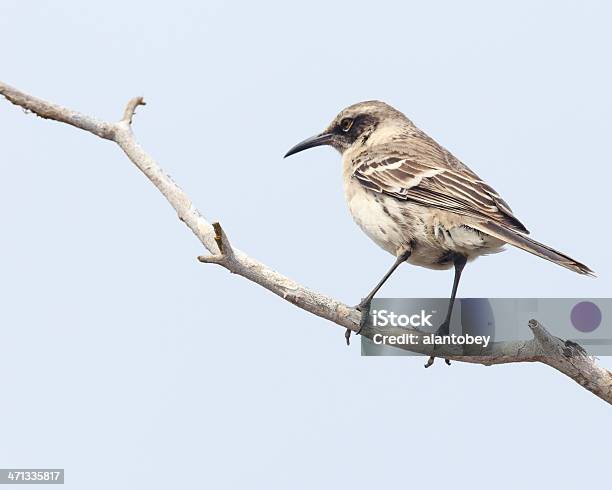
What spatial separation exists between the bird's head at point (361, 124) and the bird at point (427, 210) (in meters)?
0.26

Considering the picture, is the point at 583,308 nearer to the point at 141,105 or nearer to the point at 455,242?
the point at 455,242

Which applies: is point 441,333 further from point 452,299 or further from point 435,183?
point 435,183

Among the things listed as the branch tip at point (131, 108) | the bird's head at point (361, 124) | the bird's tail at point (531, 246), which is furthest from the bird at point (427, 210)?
the branch tip at point (131, 108)

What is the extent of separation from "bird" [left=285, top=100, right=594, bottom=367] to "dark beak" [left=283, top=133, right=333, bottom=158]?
57cm

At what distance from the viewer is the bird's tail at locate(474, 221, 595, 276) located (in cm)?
761

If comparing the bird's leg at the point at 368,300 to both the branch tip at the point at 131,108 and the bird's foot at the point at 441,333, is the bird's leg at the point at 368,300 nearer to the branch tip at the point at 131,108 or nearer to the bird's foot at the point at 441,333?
the bird's foot at the point at 441,333

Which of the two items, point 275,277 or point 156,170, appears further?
point 156,170

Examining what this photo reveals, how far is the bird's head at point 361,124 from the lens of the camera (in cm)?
1080

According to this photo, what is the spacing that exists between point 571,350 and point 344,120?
4130 millimetres

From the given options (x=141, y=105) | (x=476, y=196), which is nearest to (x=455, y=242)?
(x=476, y=196)

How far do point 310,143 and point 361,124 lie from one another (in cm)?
65

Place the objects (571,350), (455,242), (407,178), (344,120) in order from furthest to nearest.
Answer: (344,120)
(407,178)
(455,242)
(571,350)

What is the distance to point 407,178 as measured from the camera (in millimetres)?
9328

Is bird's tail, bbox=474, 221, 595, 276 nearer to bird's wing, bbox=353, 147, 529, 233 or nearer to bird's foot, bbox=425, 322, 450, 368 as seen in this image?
bird's wing, bbox=353, 147, 529, 233
